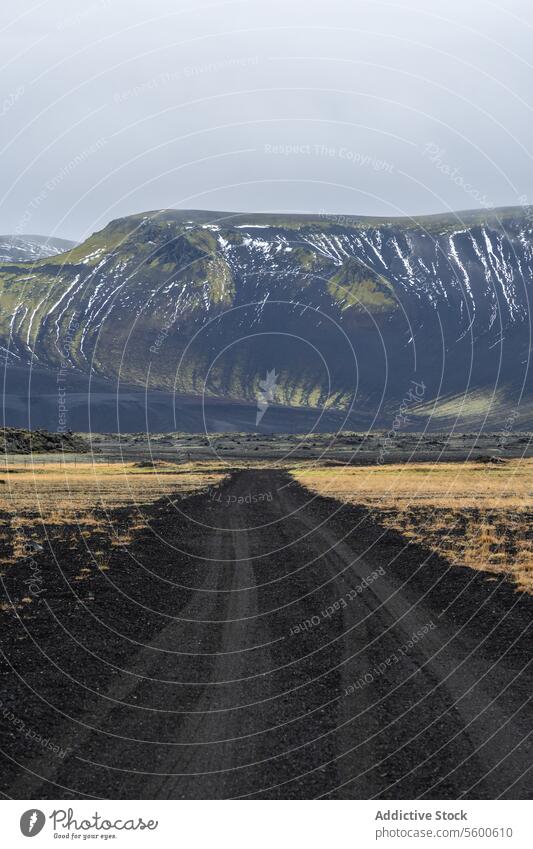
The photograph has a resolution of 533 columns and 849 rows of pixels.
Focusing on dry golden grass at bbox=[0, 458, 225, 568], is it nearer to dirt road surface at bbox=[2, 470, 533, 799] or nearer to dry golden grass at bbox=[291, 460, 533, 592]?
dirt road surface at bbox=[2, 470, 533, 799]

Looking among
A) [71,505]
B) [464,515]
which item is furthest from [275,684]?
[71,505]

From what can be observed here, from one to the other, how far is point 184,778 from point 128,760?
0.94 metres

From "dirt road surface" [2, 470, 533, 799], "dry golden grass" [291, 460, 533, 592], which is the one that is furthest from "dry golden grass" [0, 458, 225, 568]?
"dry golden grass" [291, 460, 533, 592]

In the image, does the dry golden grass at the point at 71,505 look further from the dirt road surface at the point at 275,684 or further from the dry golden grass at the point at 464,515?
the dry golden grass at the point at 464,515

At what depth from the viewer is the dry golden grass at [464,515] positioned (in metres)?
23.7

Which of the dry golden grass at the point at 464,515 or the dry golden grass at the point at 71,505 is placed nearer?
the dry golden grass at the point at 464,515

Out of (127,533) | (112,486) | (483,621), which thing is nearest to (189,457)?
(112,486)

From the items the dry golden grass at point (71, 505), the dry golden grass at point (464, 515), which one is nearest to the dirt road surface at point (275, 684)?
the dry golden grass at point (464, 515)

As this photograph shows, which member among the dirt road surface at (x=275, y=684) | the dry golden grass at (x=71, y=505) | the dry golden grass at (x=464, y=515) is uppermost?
the dry golden grass at (x=464, y=515)

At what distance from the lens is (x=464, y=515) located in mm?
34531

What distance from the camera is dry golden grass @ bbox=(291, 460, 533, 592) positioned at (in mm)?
23719

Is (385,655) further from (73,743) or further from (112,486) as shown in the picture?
(112,486)

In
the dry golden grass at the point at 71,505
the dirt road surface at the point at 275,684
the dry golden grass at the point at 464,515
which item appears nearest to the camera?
the dirt road surface at the point at 275,684

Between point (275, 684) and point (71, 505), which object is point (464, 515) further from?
point (275, 684)
